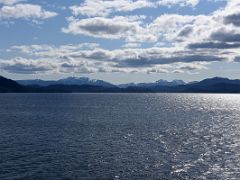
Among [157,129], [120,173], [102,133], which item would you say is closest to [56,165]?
[120,173]

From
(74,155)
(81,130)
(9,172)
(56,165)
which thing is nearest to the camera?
(9,172)

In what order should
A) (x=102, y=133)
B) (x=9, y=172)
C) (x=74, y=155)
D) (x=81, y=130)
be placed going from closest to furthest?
(x=9, y=172) → (x=74, y=155) → (x=102, y=133) → (x=81, y=130)

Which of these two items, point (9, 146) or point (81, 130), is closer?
point (9, 146)

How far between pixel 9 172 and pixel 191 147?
46.9 m

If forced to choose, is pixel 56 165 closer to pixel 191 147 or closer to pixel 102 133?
pixel 191 147

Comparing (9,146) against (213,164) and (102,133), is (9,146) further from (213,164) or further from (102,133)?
(213,164)

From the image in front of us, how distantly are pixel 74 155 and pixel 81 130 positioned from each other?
45.2m

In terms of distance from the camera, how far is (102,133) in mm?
119750

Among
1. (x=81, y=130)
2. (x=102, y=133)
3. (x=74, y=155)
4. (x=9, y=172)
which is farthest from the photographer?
(x=81, y=130)

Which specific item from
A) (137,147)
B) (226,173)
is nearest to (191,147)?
(137,147)

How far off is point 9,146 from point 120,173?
3654 centimetres

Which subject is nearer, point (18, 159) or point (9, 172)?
point (9, 172)

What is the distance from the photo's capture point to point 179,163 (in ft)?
249

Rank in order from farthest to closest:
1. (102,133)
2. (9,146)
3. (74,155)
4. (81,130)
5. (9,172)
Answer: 1. (81,130)
2. (102,133)
3. (9,146)
4. (74,155)
5. (9,172)
